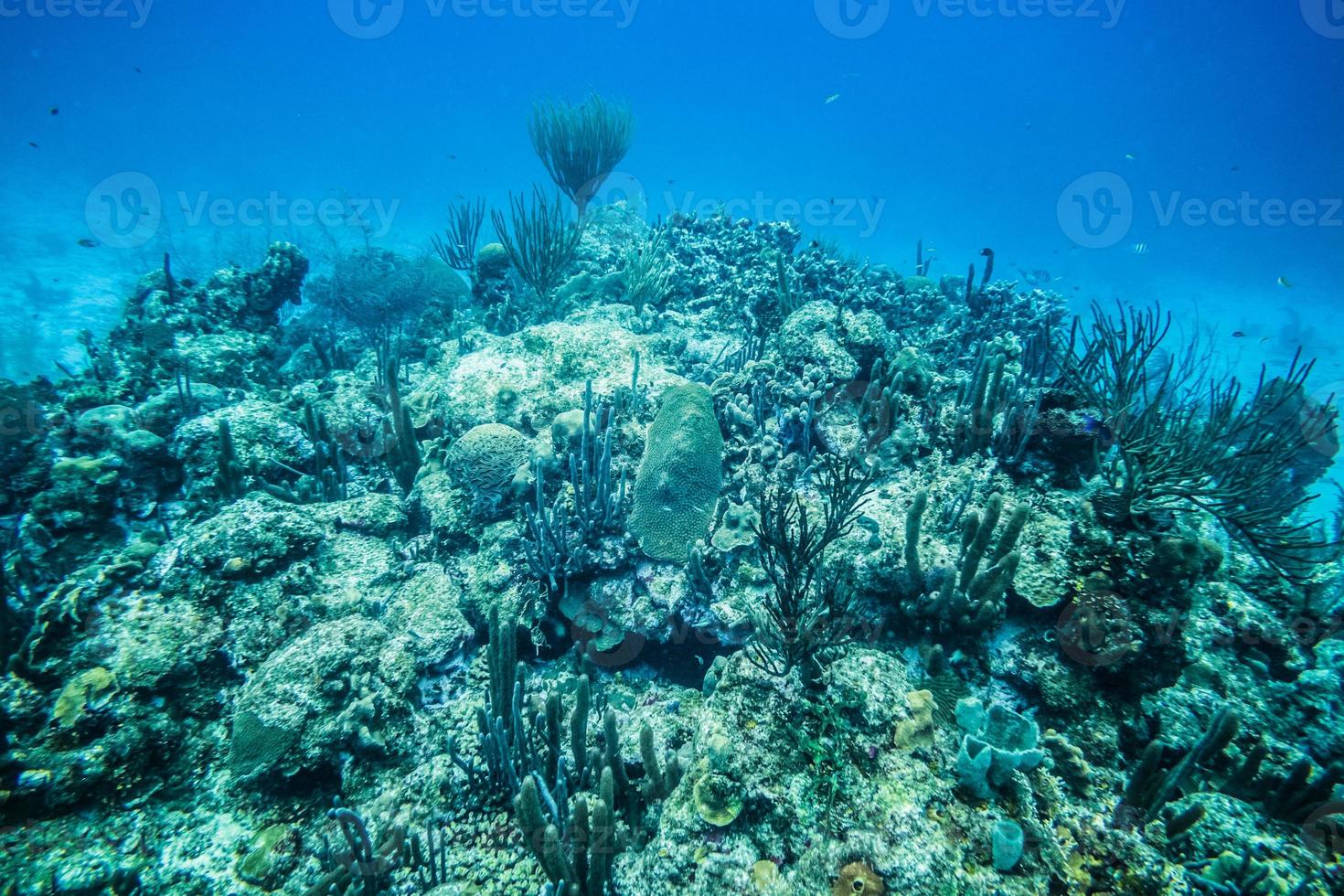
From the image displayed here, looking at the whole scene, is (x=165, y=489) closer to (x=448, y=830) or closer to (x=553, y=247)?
(x=448, y=830)

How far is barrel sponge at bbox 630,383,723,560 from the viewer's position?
13.4 feet

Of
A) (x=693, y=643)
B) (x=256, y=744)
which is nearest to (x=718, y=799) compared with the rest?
(x=693, y=643)

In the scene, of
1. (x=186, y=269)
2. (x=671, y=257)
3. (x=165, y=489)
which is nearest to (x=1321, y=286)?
(x=671, y=257)

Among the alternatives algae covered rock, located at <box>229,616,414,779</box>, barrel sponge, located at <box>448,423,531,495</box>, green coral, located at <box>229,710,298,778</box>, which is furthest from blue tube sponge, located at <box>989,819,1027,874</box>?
barrel sponge, located at <box>448,423,531,495</box>

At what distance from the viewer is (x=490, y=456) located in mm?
4652

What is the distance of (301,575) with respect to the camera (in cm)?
412

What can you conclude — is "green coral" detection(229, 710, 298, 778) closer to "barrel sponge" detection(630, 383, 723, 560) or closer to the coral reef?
the coral reef

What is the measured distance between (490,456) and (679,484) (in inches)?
69.0

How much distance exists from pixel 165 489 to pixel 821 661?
6.61m

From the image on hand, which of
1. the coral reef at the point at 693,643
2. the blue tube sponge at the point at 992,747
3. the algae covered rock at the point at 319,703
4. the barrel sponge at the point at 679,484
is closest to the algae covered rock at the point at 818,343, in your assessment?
the coral reef at the point at 693,643

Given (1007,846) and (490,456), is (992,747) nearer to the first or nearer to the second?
(1007,846)

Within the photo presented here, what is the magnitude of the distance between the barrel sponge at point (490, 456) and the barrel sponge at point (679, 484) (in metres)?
1.20

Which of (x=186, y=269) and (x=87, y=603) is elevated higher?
(x=186, y=269)

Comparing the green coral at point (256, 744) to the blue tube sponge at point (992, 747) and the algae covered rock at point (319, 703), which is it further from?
the blue tube sponge at point (992, 747)
